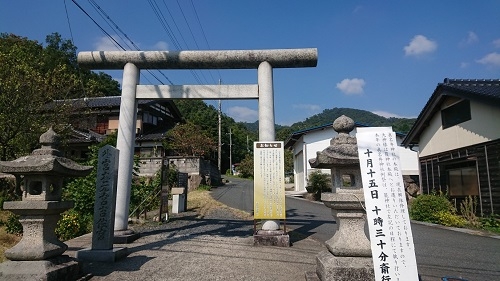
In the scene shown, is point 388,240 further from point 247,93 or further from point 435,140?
point 435,140

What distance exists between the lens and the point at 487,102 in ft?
38.9

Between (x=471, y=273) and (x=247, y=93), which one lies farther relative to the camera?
(x=247, y=93)

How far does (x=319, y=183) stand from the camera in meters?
22.5

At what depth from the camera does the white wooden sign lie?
3.49 meters

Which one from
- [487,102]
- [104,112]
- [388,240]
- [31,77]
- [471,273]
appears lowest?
[471,273]

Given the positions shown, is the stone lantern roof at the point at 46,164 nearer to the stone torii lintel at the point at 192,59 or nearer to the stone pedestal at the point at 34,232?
the stone pedestal at the point at 34,232

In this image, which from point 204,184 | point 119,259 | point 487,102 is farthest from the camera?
point 204,184

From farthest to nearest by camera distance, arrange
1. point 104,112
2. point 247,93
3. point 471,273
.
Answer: point 104,112
point 247,93
point 471,273

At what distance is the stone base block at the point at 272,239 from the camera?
7.95 meters

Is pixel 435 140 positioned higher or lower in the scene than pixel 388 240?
higher

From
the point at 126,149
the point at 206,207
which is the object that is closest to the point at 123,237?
the point at 126,149

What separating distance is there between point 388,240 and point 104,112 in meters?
33.7

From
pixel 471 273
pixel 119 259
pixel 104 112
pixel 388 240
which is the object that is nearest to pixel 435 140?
pixel 471 273

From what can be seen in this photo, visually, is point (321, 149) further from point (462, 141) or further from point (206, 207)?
point (206, 207)
